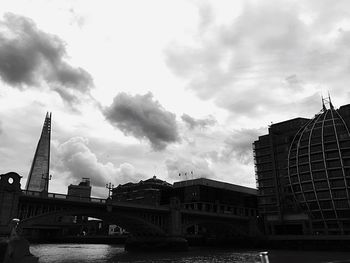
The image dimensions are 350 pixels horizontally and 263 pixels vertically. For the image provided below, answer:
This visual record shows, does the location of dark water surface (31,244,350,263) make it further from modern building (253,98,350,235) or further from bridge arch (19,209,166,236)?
modern building (253,98,350,235)

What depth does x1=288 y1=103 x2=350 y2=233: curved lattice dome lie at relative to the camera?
106 m

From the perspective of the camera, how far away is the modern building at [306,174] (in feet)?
351

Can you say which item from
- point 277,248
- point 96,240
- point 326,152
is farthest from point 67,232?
point 326,152

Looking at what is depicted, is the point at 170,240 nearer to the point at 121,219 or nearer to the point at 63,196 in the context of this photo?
the point at 121,219

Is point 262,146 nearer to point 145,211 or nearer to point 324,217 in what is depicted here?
point 324,217

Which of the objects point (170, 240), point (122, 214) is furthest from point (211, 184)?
point (122, 214)

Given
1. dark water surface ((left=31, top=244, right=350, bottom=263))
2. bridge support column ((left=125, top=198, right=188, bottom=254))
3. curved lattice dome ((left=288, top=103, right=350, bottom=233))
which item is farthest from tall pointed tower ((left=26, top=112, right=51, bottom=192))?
curved lattice dome ((left=288, top=103, right=350, bottom=233))

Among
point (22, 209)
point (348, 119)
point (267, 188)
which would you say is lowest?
point (22, 209)

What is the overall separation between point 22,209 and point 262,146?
91.7m

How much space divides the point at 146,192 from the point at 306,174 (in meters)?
87.5

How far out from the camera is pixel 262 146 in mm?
129250

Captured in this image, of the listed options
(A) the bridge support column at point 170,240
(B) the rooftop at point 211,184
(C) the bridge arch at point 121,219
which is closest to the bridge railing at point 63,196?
(C) the bridge arch at point 121,219

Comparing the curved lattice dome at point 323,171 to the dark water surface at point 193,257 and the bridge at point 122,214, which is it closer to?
the bridge at point 122,214

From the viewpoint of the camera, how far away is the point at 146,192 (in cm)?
17612
